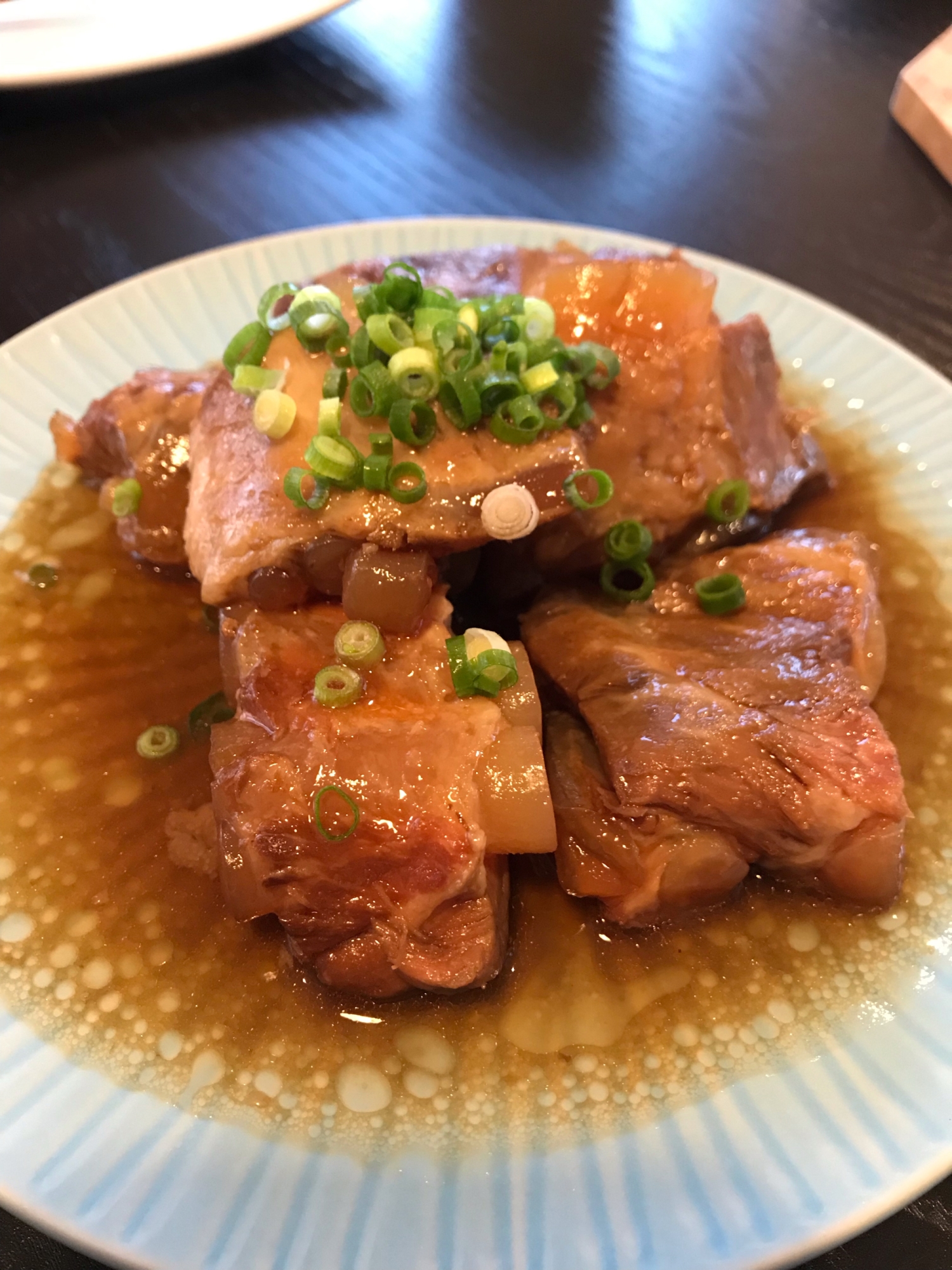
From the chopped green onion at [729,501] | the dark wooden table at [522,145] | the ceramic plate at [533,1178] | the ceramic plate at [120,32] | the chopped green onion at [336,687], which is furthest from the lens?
the ceramic plate at [120,32]

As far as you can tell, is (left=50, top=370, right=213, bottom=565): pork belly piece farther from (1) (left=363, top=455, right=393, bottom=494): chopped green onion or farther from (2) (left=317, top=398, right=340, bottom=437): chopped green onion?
(1) (left=363, top=455, right=393, bottom=494): chopped green onion

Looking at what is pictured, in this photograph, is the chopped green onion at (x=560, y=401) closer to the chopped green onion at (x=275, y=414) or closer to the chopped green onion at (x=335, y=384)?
the chopped green onion at (x=335, y=384)

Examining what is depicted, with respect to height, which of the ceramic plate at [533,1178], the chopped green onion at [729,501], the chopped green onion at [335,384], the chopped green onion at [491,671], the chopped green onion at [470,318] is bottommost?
the ceramic plate at [533,1178]

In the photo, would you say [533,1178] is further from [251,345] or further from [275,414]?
[251,345]

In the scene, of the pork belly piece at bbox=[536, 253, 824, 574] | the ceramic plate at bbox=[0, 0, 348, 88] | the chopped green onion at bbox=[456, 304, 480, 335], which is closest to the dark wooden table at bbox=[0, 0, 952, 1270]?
the ceramic plate at bbox=[0, 0, 348, 88]

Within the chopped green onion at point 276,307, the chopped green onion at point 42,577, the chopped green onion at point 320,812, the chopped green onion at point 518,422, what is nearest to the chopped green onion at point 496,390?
the chopped green onion at point 518,422

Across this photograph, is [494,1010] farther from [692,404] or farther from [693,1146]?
[692,404]
